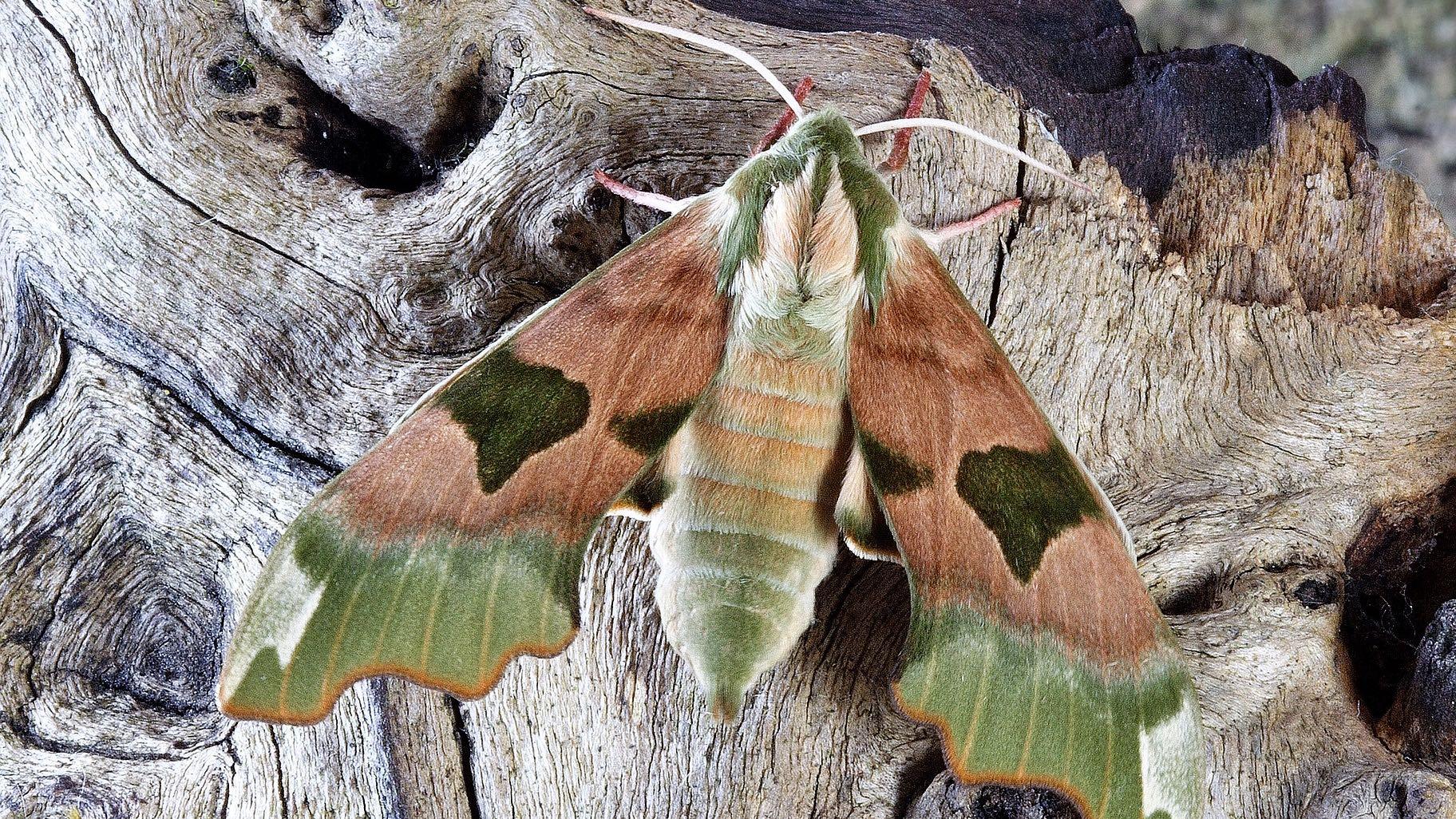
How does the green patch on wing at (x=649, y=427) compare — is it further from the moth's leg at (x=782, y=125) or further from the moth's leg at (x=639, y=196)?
the moth's leg at (x=782, y=125)

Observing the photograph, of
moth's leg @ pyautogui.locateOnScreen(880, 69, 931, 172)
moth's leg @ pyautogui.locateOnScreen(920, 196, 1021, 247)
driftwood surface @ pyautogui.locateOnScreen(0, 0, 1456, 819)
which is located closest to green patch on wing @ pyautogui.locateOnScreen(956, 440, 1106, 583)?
driftwood surface @ pyautogui.locateOnScreen(0, 0, 1456, 819)

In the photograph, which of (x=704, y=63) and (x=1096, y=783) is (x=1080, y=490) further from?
(x=704, y=63)

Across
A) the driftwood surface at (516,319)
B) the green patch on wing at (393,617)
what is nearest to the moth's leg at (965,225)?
the driftwood surface at (516,319)

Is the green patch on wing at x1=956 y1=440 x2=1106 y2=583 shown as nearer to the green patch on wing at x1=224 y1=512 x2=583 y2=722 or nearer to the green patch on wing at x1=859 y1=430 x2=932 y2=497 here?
the green patch on wing at x1=859 y1=430 x2=932 y2=497

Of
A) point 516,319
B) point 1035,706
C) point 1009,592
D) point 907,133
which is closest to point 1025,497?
point 1009,592

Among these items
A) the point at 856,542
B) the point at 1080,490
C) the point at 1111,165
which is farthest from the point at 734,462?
the point at 1111,165

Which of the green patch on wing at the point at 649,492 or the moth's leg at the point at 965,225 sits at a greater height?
the moth's leg at the point at 965,225
